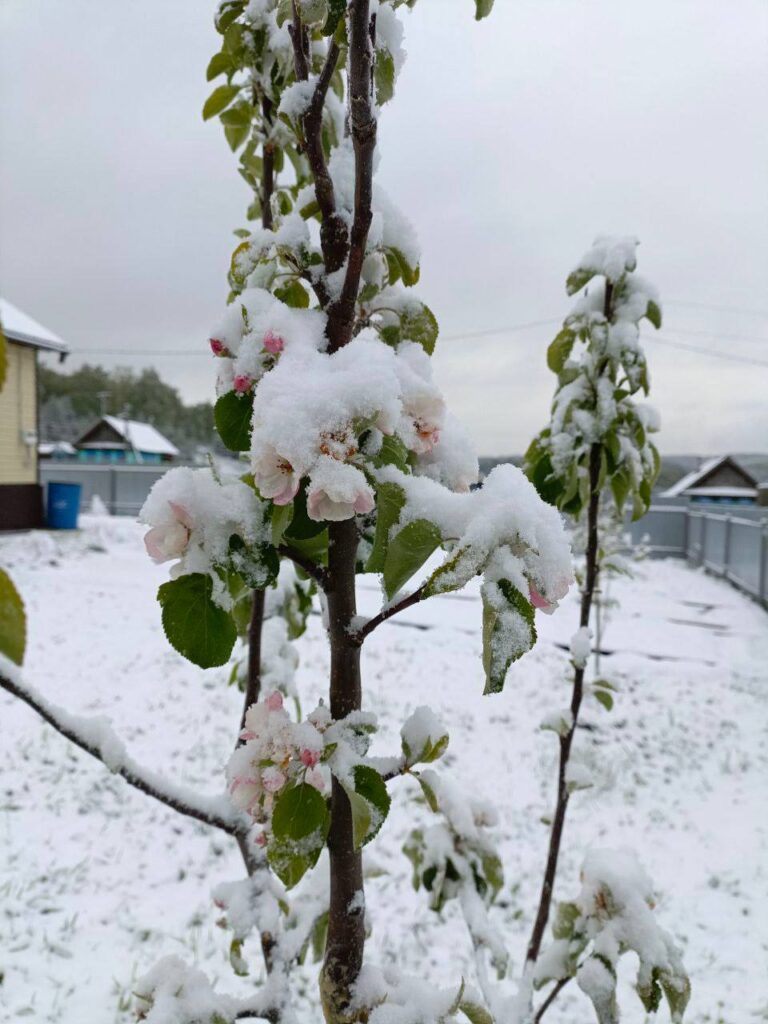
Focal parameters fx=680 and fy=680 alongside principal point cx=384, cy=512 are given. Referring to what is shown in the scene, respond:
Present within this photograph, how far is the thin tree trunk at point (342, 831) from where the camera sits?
0.82 meters

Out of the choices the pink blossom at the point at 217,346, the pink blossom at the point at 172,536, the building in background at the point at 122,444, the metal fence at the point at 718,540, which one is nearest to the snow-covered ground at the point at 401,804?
the pink blossom at the point at 172,536

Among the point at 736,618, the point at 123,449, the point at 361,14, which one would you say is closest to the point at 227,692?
the point at 361,14

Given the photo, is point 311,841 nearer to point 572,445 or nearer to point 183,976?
point 183,976

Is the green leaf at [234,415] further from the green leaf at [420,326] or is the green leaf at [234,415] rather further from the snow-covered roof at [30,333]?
the snow-covered roof at [30,333]

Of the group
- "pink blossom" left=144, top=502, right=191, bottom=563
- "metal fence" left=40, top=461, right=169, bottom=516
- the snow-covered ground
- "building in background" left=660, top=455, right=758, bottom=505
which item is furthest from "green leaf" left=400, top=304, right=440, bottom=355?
"building in background" left=660, top=455, right=758, bottom=505

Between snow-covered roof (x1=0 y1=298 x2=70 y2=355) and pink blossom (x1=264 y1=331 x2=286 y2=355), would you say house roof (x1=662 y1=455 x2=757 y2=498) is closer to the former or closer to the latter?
snow-covered roof (x1=0 y1=298 x2=70 y2=355)

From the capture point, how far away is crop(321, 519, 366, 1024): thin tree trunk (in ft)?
2.68

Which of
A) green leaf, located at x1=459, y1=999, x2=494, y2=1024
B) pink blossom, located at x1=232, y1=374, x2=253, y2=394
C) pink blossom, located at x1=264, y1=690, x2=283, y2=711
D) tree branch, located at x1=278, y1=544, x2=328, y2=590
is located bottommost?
green leaf, located at x1=459, y1=999, x2=494, y2=1024

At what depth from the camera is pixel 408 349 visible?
85cm

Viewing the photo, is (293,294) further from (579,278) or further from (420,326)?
(579,278)

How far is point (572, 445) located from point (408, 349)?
30.5 inches

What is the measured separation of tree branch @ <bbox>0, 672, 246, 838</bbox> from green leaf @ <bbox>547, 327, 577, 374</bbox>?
1.18 m

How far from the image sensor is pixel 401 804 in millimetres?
3902

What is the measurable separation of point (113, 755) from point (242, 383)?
0.52 m
